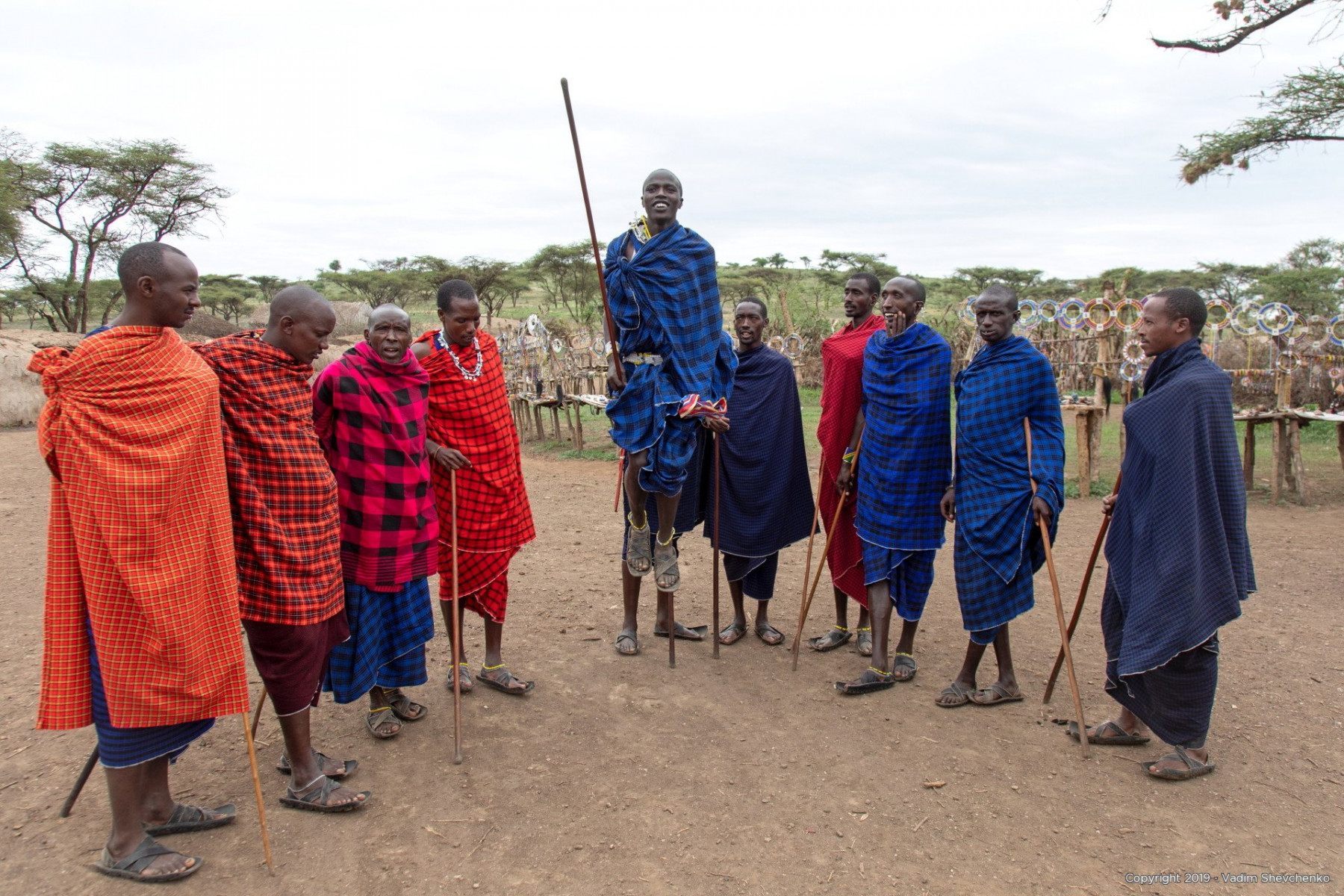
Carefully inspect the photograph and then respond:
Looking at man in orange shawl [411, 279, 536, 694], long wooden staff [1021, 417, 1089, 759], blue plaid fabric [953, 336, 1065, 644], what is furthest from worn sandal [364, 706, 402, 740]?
long wooden staff [1021, 417, 1089, 759]

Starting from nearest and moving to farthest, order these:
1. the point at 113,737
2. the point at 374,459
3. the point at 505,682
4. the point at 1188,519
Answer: the point at 113,737, the point at 1188,519, the point at 374,459, the point at 505,682

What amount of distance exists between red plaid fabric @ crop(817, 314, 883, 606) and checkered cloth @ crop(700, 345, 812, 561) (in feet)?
0.65

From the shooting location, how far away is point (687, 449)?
4.17 meters

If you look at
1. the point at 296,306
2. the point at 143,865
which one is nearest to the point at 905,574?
the point at 296,306

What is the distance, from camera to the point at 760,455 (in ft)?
15.4

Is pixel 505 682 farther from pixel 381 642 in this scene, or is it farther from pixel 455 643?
pixel 381 642

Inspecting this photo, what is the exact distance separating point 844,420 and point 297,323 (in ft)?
9.31

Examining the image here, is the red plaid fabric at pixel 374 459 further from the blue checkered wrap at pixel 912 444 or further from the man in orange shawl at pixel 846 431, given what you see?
the blue checkered wrap at pixel 912 444

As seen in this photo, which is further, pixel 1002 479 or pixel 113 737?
pixel 1002 479

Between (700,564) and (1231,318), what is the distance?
6.65 metres

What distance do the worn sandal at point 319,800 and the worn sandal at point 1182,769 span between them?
3057 mm

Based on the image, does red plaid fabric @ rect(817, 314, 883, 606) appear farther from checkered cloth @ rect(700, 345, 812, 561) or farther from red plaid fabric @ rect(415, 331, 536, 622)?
red plaid fabric @ rect(415, 331, 536, 622)

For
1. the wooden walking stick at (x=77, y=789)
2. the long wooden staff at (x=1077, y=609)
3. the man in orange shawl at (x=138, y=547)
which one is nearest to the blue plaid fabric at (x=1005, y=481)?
the long wooden staff at (x=1077, y=609)

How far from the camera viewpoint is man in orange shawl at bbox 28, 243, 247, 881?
240cm
